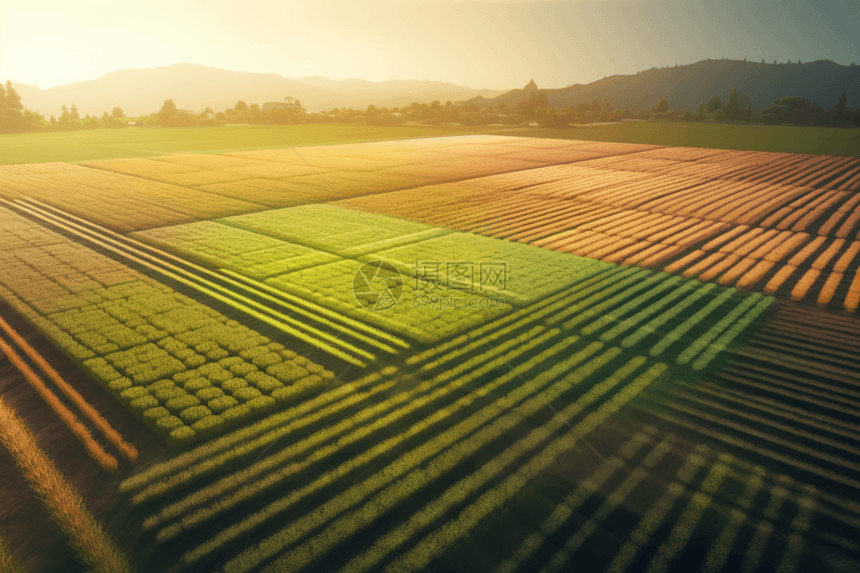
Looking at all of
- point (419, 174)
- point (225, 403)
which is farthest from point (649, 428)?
point (419, 174)

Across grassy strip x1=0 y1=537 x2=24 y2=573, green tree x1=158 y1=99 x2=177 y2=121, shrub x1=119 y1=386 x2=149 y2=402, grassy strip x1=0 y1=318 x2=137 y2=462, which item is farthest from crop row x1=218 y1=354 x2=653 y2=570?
green tree x1=158 y1=99 x2=177 y2=121

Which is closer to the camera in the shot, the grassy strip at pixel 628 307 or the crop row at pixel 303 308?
the crop row at pixel 303 308

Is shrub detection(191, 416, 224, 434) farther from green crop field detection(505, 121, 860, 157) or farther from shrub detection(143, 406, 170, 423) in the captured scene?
green crop field detection(505, 121, 860, 157)

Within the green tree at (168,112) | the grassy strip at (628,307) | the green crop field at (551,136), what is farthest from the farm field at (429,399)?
the green tree at (168,112)

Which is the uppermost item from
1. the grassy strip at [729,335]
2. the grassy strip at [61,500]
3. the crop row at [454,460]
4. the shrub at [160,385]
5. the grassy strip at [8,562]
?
the grassy strip at [729,335]

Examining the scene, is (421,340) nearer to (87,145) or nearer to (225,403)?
(225,403)

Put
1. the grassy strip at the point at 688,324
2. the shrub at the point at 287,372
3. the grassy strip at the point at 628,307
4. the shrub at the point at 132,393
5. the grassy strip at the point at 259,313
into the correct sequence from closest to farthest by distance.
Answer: the shrub at the point at 132,393
the shrub at the point at 287,372
the grassy strip at the point at 259,313
the grassy strip at the point at 688,324
the grassy strip at the point at 628,307

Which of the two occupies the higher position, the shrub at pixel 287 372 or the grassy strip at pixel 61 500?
the shrub at pixel 287 372

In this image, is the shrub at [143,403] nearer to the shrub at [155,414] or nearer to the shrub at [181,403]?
the shrub at [155,414]
